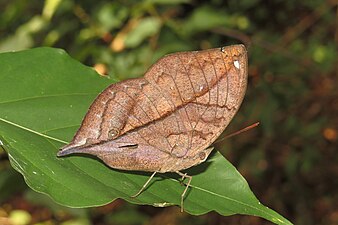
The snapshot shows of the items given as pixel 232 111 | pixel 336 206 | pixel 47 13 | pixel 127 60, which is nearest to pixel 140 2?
pixel 127 60

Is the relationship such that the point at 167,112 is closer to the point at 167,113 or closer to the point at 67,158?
the point at 167,113

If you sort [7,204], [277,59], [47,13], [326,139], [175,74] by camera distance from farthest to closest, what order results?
1. [326,139]
2. [7,204]
3. [277,59]
4. [47,13]
5. [175,74]

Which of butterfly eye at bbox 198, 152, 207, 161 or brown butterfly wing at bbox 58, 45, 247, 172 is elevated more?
brown butterfly wing at bbox 58, 45, 247, 172

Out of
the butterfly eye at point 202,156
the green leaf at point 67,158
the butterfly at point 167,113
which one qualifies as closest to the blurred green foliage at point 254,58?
the green leaf at point 67,158

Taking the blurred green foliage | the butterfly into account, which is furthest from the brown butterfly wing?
the blurred green foliage

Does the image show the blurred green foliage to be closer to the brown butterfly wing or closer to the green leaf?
the green leaf

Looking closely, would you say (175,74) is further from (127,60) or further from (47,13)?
(127,60)

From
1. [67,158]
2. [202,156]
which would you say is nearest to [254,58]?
[202,156]
